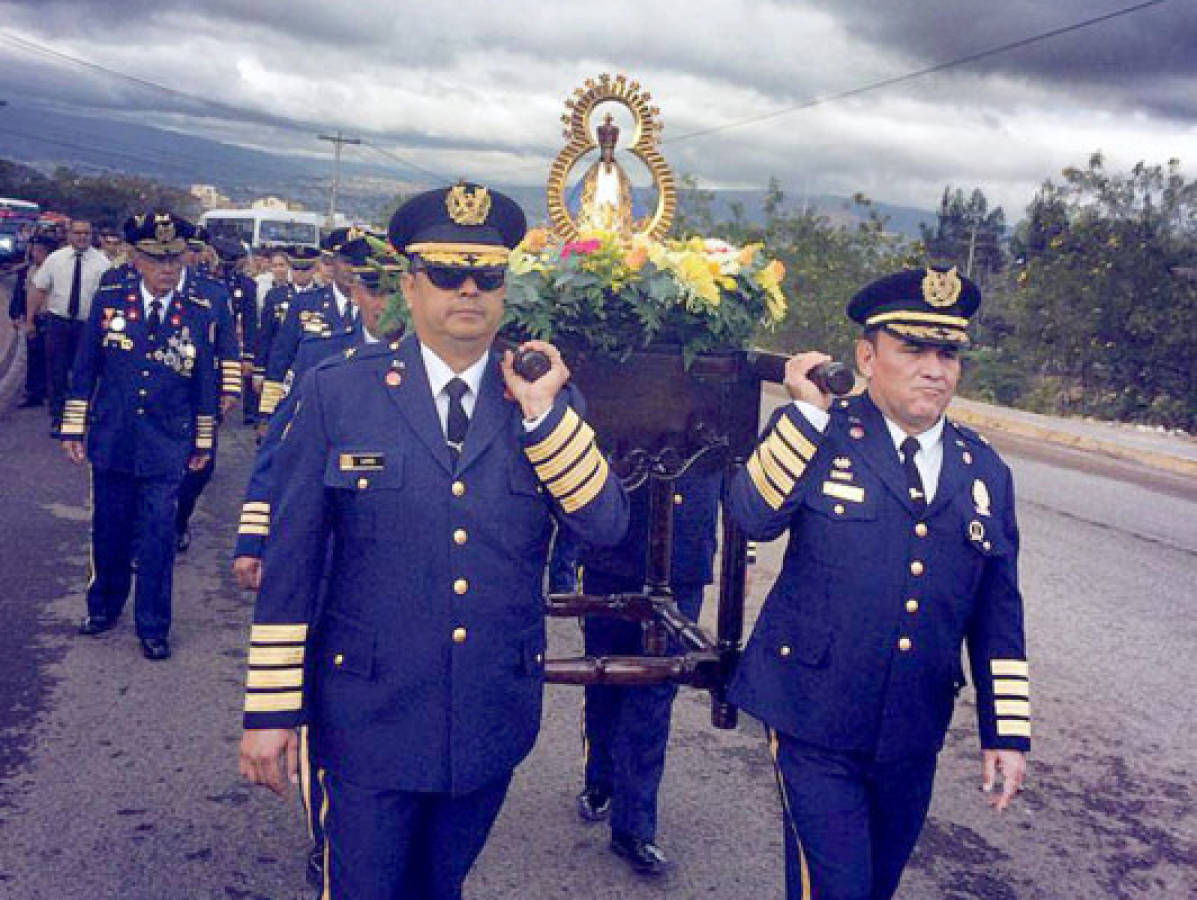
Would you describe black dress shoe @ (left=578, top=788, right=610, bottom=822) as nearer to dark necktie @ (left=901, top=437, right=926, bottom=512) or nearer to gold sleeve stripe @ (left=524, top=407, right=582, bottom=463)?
dark necktie @ (left=901, top=437, right=926, bottom=512)

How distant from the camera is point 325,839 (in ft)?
8.64

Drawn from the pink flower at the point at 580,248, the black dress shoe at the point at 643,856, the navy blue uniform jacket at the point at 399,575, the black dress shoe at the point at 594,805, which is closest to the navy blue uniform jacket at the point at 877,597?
the navy blue uniform jacket at the point at 399,575

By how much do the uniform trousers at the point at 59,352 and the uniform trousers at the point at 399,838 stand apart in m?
9.70

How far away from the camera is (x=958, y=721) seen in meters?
5.69

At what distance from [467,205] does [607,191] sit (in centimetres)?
200

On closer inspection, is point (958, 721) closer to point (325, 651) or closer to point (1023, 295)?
point (325, 651)

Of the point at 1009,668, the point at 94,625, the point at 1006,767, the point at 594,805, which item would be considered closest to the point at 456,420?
the point at 1009,668

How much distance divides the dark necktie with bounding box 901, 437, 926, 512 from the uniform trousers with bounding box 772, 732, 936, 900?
0.66 meters

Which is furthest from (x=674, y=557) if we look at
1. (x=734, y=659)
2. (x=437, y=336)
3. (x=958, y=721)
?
(x=958, y=721)

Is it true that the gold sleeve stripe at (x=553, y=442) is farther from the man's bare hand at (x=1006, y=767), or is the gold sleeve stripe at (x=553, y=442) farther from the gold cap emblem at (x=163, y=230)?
the gold cap emblem at (x=163, y=230)

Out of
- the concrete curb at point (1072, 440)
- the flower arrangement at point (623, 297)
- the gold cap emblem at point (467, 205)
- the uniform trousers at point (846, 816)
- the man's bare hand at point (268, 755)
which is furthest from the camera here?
the concrete curb at point (1072, 440)

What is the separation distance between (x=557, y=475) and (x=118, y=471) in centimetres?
406

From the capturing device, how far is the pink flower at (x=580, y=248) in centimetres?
379

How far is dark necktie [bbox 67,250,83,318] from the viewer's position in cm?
1121
